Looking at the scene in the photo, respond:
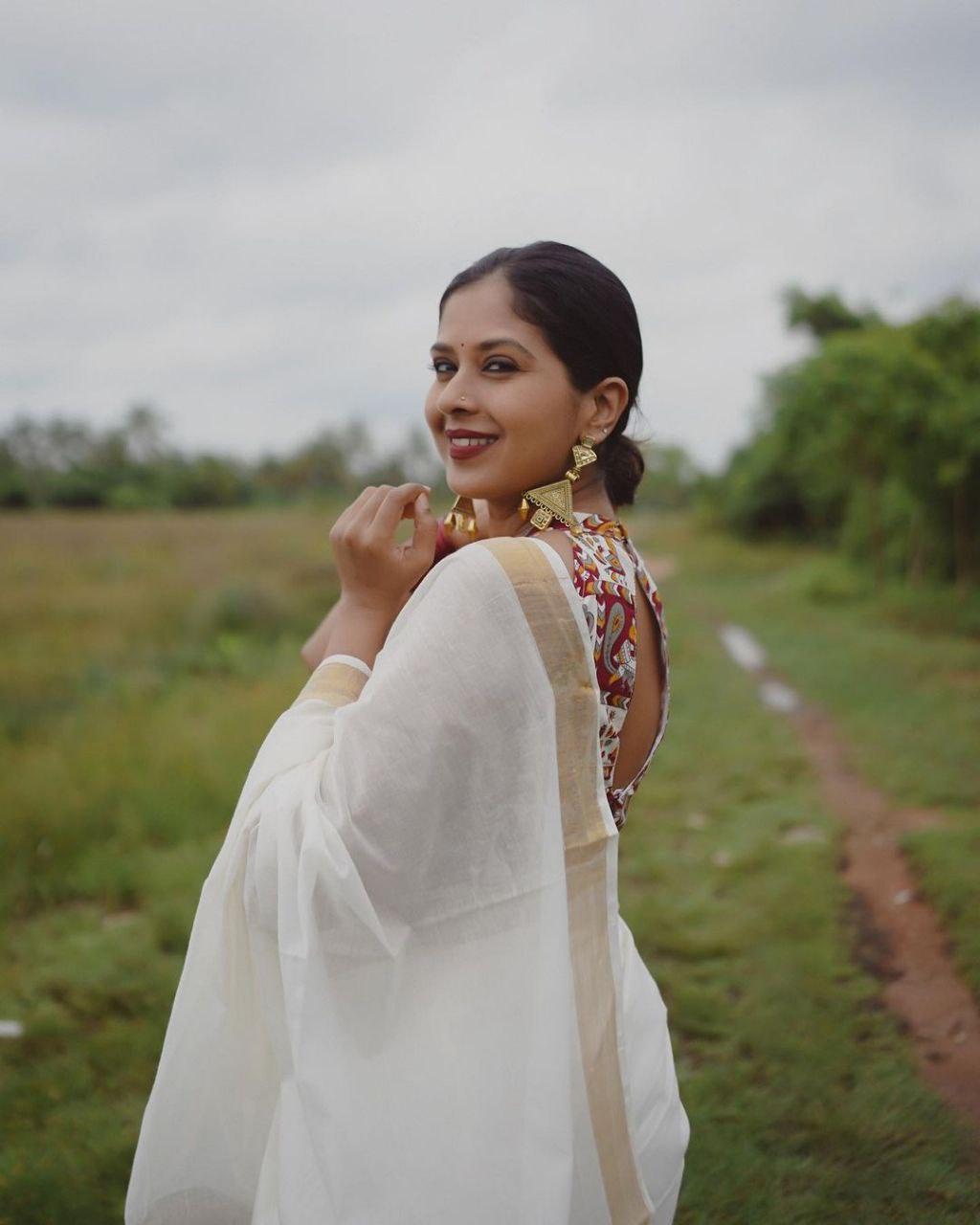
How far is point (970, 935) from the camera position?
13.4 ft

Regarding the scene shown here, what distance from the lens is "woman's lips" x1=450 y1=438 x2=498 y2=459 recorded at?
166cm

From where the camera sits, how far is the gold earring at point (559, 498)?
1.67 metres

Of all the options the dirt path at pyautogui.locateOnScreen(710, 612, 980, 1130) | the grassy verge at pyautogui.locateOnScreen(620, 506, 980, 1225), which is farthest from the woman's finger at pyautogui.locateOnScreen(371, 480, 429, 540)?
the dirt path at pyautogui.locateOnScreen(710, 612, 980, 1130)

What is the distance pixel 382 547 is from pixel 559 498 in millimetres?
313

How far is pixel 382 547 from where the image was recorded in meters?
1.60

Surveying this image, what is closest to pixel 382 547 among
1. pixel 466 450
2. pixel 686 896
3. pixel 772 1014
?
pixel 466 450

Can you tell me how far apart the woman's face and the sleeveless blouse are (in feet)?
0.39

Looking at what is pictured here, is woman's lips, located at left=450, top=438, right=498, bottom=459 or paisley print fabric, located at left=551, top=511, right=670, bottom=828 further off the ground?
woman's lips, located at left=450, top=438, right=498, bottom=459

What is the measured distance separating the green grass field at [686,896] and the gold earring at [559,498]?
80.3 inches

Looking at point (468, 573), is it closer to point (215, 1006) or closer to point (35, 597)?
point (215, 1006)

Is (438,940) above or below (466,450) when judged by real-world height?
below

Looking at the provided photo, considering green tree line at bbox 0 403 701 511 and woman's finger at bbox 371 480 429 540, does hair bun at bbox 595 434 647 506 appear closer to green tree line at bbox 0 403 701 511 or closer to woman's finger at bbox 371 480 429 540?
woman's finger at bbox 371 480 429 540

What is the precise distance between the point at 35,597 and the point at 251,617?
362cm

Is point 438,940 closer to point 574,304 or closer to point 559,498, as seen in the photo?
point 559,498
